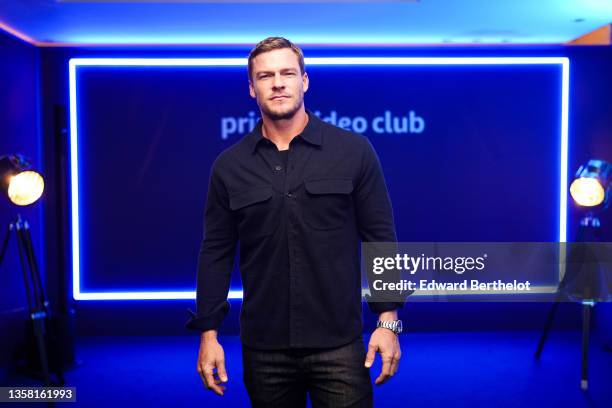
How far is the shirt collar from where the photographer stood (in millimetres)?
1693

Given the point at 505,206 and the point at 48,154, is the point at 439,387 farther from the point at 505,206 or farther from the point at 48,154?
the point at 48,154

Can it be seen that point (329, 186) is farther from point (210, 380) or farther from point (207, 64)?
point (207, 64)

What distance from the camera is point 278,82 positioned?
1.61 m

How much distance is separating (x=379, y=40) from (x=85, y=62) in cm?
228

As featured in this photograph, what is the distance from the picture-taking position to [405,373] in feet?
13.2

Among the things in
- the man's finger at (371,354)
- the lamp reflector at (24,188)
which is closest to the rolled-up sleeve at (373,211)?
the man's finger at (371,354)

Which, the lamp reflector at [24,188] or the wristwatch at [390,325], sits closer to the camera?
the wristwatch at [390,325]

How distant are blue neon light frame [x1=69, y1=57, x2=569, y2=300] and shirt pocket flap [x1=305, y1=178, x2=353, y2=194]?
11.0 feet

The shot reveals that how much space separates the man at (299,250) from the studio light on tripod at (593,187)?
2724 mm

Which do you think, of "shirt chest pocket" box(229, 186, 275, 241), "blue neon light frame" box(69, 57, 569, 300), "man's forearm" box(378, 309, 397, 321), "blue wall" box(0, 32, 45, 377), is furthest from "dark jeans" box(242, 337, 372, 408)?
"blue neon light frame" box(69, 57, 569, 300)

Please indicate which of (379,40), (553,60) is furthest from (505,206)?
(379,40)

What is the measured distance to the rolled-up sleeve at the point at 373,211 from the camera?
1.67 metres

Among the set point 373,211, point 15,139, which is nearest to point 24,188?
point 15,139

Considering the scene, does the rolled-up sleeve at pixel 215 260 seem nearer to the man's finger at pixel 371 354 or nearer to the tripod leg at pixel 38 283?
the man's finger at pixel 371 354
